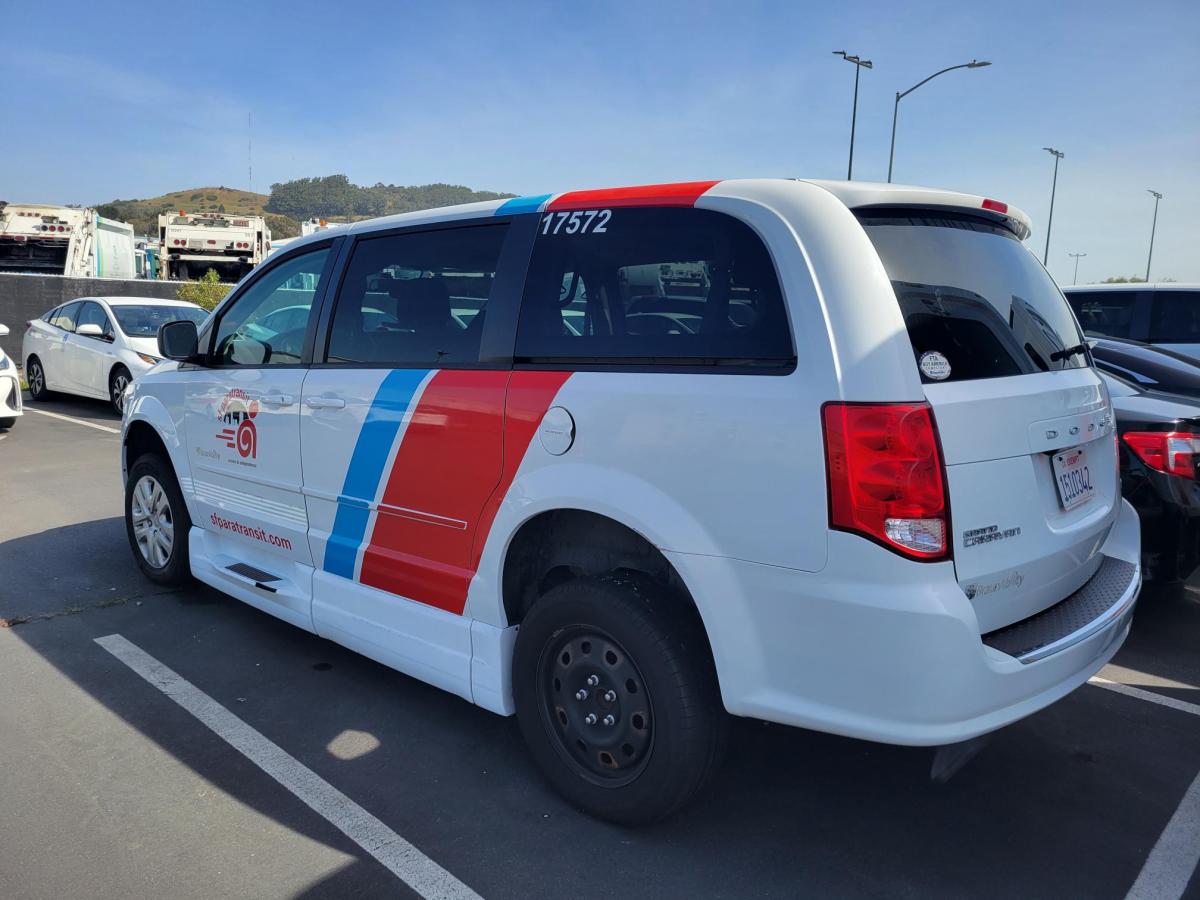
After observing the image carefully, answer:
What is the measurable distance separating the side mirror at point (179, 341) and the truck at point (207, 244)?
1796 centimetres

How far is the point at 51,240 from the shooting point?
66.2 ft

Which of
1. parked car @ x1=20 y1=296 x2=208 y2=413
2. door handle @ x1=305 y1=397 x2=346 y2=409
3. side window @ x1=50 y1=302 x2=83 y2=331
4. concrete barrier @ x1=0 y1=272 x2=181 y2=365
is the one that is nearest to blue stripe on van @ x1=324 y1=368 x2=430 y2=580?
door handle @ x1=305 y1=397 x2=346 y2=409

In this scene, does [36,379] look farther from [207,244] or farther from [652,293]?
[652,293]

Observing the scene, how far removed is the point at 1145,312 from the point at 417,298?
8622 mm

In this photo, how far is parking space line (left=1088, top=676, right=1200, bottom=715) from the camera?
3.82 meters

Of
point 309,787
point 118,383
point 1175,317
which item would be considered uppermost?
point 1175,317

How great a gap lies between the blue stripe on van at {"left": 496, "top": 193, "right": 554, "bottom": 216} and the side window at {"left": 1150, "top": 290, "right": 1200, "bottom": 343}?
850cm

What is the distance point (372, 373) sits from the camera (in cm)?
353

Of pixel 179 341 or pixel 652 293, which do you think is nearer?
pixel 652 293

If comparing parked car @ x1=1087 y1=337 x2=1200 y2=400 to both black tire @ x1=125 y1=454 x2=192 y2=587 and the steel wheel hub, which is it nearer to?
the steel wheel hub

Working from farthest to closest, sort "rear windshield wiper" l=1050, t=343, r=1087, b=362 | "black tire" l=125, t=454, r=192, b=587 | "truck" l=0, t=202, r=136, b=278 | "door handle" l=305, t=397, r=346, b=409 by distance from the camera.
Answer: "truck" l=0, t=202, r=136, b=278
"black tire" l=125, t=454, r=192, b=587
"door handle" l=305, t=397, r=346, b=409
"rear windshield wiper" l=1050, t=343, r=1087, b=362

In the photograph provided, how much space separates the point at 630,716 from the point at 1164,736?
2225 mm

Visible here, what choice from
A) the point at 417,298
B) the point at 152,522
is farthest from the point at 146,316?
the point at 417,298

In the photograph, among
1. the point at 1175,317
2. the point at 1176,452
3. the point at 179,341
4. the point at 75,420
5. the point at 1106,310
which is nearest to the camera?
the point at 1176,452
